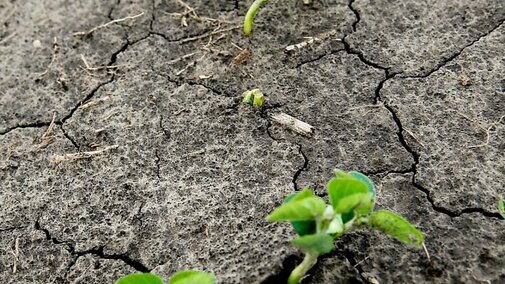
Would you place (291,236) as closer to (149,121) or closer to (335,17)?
(149,121)

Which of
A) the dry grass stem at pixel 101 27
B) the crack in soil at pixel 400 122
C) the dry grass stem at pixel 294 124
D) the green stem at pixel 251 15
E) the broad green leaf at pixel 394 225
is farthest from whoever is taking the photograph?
the dry grass stem at pixel 101 27

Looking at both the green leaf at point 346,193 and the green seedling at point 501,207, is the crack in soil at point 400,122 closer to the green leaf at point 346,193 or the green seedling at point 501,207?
the green seedling at point 501,207

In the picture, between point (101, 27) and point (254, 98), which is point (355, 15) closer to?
point (254, 98)

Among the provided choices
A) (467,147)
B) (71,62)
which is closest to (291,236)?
(467,147)

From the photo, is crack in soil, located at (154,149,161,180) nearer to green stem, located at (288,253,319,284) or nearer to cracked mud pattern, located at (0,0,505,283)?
cracked mud pattern, located at (0,0,505,283)

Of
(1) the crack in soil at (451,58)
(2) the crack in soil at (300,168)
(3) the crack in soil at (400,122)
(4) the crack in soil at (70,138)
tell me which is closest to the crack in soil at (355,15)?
(3) the crack in soil at (400,122)
